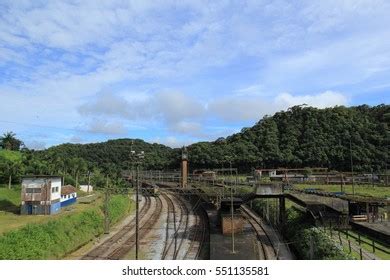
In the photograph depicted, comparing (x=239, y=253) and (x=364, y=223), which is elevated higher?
(x=364, y=223)

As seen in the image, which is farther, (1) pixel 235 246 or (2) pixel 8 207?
(2) pixel 8 207

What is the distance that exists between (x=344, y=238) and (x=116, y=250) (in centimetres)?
1613

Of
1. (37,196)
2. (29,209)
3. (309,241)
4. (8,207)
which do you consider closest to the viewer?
(309,241)

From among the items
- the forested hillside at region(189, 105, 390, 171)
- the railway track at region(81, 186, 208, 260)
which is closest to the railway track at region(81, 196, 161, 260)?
the railway track at region(81, 186, 208, 260)

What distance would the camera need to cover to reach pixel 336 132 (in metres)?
77.7

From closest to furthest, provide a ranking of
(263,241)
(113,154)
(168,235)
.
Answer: (263,241), (168,235), (113,154)

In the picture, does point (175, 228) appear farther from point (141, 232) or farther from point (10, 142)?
point (10, 142)

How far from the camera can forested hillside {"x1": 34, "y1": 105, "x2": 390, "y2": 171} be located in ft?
237

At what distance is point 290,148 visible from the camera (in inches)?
3177

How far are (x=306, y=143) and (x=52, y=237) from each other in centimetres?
6051

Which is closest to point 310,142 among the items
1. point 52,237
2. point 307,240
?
point 307,240

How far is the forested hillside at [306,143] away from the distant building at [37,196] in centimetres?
2945

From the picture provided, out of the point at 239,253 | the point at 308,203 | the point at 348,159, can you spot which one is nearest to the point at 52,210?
the point at 239,253
